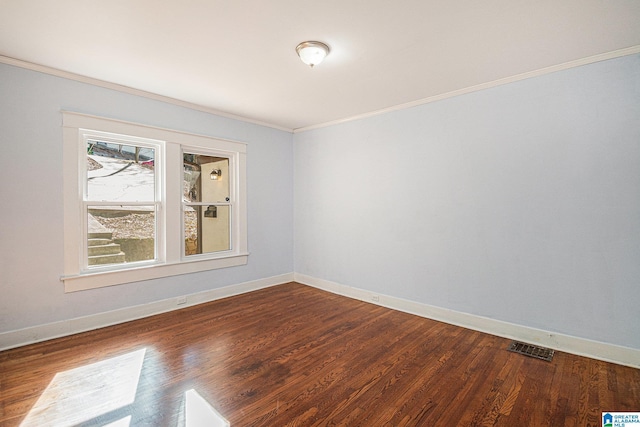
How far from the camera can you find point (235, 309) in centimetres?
383

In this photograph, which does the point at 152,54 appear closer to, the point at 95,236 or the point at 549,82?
the point at 95,236

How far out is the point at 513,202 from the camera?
9.98 ft

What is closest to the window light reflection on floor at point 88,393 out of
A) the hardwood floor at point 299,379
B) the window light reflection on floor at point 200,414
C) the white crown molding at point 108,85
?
the hardwood floor at point 299,379

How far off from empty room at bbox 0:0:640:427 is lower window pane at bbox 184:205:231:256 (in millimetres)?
43

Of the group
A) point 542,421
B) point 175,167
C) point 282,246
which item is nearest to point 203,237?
point 175,167

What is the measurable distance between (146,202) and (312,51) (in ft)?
8.84

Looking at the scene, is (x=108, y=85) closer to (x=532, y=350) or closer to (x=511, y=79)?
(x=511, y=79)

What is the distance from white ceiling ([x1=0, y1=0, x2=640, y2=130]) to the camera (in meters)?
1.99

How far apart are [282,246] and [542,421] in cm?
396

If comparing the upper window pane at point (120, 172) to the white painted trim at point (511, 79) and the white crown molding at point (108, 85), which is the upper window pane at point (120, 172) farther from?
the white painted trim at point (511, 79)

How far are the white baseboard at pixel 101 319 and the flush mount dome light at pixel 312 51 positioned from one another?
3.29 metres

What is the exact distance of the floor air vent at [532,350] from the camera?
2.64 metres

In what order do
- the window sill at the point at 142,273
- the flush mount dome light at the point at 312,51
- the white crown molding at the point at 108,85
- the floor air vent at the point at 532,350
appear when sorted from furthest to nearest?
the window sill at the point at 142,273 < the white crown molding at the point at 108,85 < the floor air vent at the point at 532,350 < the flush mount dome light at the point at 312,51

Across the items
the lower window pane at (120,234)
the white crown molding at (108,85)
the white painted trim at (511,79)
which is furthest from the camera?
the lower window pane at (120,234)
